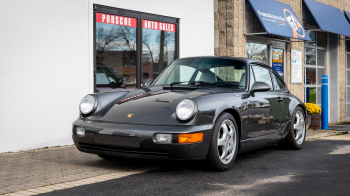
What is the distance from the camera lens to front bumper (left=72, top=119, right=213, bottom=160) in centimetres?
449

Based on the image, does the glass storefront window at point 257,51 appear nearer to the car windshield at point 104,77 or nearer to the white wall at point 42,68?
the car windshield at point 104,77

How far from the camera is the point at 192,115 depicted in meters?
4.57

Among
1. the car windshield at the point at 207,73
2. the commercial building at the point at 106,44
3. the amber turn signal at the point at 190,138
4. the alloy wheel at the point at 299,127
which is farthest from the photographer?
the alloy wheel at the point at 299,127

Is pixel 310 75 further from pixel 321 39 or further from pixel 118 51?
pixel 118 51

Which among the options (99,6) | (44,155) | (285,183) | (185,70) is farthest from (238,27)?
(285,183)

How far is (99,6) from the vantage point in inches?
319

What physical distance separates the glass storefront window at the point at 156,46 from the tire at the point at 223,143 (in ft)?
14.1

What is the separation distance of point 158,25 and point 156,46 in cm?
46

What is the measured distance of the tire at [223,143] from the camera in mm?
4773

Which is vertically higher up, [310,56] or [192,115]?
[310,56]

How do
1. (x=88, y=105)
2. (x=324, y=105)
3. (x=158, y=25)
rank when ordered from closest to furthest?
(x=88, y=105), (x=158, y=25), (x=324, y=105)

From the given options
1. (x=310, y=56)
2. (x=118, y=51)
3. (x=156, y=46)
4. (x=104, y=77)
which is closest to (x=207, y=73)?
(x=104, y=77)

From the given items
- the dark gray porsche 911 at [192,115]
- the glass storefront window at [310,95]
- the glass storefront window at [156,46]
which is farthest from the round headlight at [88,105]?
Result: the glass storefront window at [310,95]

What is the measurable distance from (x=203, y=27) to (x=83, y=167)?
20.2ft
